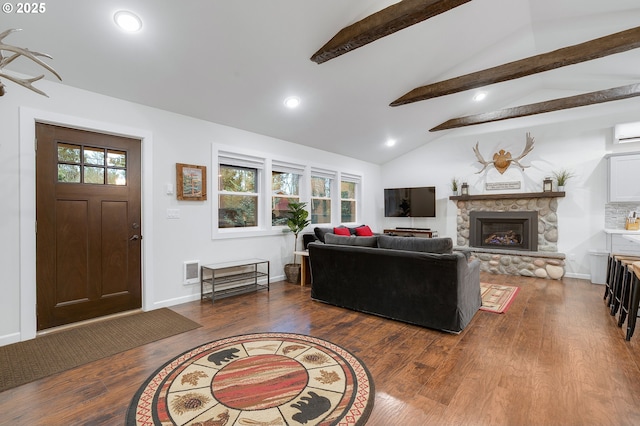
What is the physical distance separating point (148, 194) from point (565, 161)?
273 inches

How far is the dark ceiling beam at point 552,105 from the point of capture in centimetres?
450

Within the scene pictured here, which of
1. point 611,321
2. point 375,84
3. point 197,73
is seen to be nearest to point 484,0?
point 375,84

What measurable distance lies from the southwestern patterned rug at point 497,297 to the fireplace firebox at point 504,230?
64.0 inches

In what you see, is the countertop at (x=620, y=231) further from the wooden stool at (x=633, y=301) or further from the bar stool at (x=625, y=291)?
the wooden stool at (x=633, y=301)

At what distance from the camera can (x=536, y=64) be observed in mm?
3871

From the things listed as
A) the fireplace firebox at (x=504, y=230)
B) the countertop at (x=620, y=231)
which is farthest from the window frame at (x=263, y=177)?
the countertop at (x=620, y=231)

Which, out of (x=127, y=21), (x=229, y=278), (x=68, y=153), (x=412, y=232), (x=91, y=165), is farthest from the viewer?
(x=412, y=232)

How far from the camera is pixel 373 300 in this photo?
332 centimetres

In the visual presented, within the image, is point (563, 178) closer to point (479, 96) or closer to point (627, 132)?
point (627, 132)

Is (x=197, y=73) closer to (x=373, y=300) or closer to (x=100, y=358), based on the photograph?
(x=100, y=358)

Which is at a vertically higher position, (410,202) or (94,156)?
(94,156)

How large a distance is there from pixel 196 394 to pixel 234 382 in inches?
9.7

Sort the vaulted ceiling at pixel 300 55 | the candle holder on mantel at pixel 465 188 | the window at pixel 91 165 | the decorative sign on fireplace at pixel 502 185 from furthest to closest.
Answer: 1. the candle holder on mantel at pixel 465 188
2. the decorative sign on fireplace at pixel 502 185
3. the window at pixel 91 165
4. the vaulted ceiling at pixel 300 55

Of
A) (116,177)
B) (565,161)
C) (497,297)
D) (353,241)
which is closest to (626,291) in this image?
(497,297)
